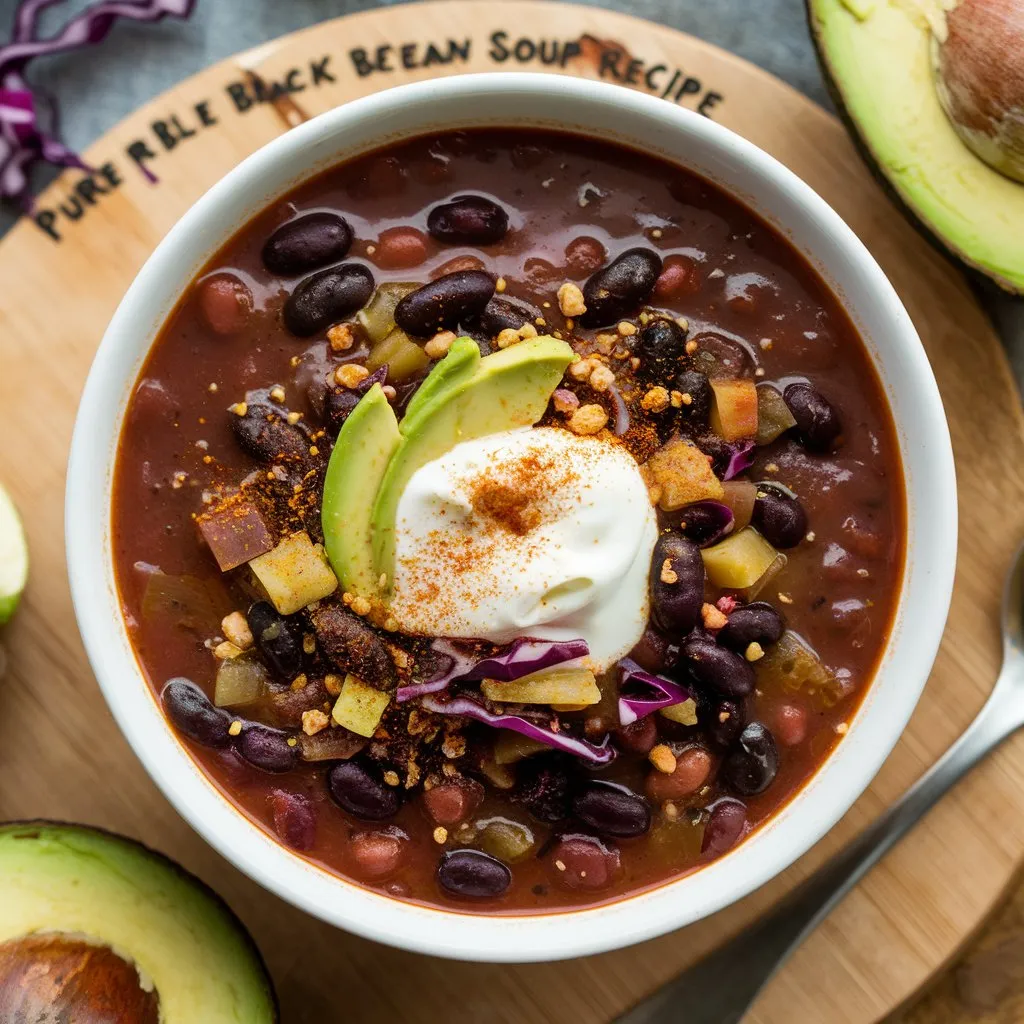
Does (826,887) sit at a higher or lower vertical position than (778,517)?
lower

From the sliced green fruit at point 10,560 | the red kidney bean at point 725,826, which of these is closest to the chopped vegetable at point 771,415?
the red kidney bean at point 725,826

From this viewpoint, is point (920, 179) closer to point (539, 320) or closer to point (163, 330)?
point (539, 320)

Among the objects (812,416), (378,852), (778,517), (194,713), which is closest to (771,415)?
(812,416)

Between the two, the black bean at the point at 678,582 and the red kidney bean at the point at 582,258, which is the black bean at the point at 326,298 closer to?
the red kidney bean at the point at 582,258

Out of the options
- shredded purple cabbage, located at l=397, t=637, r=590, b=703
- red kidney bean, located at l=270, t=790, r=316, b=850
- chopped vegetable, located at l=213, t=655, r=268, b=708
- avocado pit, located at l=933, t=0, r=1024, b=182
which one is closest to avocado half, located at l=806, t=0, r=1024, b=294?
avocado pit, located at l=933, t=0, r=1024, b=182

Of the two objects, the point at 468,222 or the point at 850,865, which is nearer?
the point at 468,222

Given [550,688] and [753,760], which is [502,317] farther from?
[753,760]
